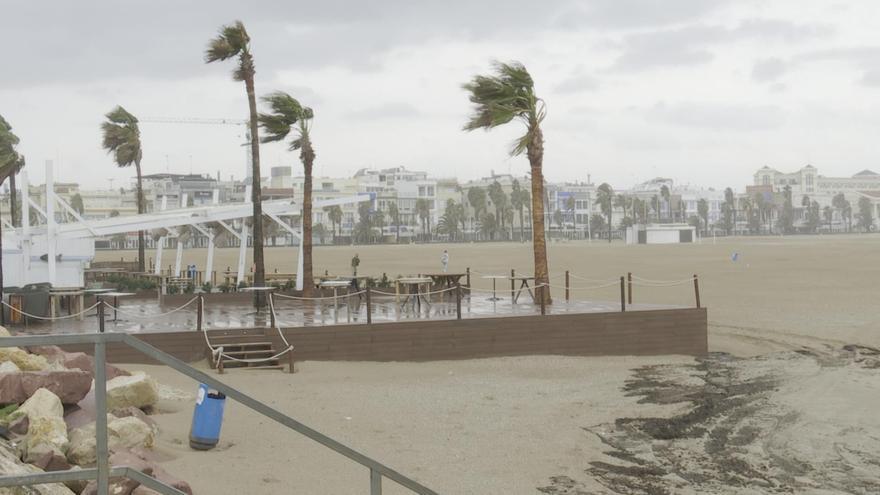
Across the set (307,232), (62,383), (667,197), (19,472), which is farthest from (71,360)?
(667,197)

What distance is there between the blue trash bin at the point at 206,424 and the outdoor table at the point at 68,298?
→ 8.98 metres

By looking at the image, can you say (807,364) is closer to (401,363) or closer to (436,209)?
(401,363)

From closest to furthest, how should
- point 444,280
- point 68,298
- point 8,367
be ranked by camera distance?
point 8,367
point 68,298
point 444,280

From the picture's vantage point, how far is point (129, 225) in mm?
21953

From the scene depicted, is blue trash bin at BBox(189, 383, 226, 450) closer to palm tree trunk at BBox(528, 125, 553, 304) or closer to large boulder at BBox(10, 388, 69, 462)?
large boulder at BBox(10, 388, 69, 462)

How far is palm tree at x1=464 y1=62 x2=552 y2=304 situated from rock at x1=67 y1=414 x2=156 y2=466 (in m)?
12.0

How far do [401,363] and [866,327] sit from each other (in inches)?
467

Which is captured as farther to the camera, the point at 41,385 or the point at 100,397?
the point at 41,385

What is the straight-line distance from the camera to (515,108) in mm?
18750

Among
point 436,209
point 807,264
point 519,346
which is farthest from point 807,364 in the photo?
point 436,209

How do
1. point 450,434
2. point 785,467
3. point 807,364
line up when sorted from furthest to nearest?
1. point 807,364
2. point 450,434
3. point 785,467

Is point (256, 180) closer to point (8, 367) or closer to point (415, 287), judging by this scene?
point (415, 287)

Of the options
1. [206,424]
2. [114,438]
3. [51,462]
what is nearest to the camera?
[51,462]

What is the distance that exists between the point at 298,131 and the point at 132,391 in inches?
528
